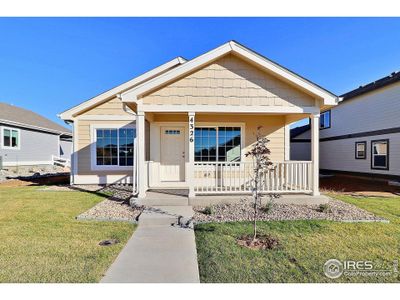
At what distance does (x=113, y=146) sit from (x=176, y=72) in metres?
5.85

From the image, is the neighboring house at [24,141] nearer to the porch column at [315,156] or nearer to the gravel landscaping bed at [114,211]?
the gravel landscaping bed at [114,211]

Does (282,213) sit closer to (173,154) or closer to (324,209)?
(324,209)

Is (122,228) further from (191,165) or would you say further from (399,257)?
(399,257)

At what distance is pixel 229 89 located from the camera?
681 cm

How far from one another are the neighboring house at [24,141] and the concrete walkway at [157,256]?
16089mm

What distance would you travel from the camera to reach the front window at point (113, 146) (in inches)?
417

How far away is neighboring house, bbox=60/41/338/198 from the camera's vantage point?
6.64m

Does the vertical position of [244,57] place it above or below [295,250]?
above

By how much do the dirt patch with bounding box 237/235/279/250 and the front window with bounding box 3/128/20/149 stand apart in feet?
60.5

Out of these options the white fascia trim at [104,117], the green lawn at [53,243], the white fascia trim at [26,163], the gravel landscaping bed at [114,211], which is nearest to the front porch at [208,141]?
the gravel landscaping bed at [114,211]

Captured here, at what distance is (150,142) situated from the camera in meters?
8.85

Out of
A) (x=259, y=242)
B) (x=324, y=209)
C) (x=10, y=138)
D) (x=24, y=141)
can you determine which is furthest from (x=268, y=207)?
(x=24, y=141)

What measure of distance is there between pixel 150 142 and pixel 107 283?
638 cm

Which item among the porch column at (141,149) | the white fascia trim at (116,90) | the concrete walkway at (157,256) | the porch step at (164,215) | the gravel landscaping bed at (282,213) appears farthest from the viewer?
the white fascia trim at (116,90)
